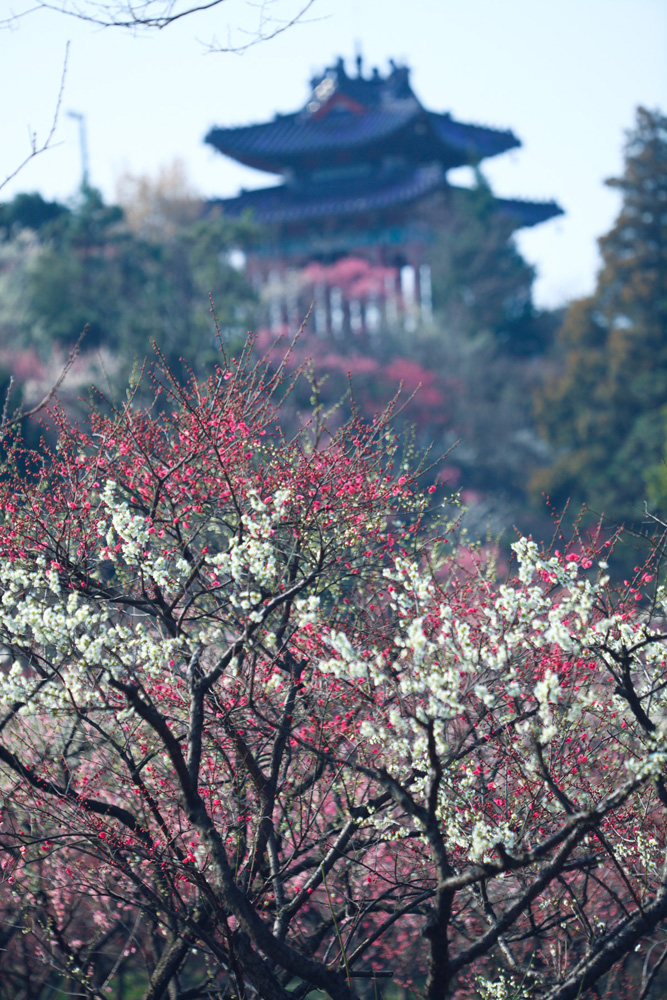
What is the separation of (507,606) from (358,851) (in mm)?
1843

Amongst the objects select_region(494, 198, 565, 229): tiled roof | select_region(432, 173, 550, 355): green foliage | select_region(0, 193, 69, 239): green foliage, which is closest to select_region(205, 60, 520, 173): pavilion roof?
select_region(494, 198, 565, 229): tiled roof

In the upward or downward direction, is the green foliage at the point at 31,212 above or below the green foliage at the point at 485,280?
above

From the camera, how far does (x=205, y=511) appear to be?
5.31m

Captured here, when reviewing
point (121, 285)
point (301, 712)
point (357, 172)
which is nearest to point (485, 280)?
point (357, 172)

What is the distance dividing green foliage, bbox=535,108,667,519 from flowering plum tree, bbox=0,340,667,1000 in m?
16.9

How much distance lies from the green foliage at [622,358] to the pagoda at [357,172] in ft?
18.9

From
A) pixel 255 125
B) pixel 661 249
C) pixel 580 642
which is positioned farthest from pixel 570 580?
pixel 255 125

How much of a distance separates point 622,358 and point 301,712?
1904 centimetres

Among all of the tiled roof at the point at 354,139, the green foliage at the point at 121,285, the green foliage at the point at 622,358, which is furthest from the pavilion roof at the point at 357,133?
the green foliage at the point at 622,358

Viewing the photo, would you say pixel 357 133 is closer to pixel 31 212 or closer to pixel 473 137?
pixel 473 137

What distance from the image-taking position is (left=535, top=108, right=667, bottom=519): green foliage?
70.9 feet

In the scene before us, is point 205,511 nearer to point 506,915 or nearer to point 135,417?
point 135,417

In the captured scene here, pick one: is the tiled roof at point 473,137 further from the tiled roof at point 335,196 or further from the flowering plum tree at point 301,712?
the flowering plum tree at point 301,712

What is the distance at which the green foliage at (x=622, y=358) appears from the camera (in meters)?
21.6
